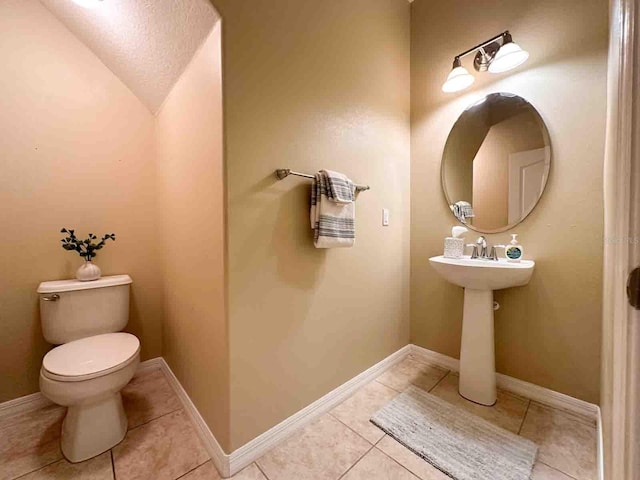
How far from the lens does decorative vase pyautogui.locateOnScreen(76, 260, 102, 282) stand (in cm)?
151

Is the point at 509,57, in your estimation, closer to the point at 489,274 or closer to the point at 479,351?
the point at 489,274

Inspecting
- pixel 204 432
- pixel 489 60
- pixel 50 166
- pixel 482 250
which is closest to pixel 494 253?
pixel 482 250

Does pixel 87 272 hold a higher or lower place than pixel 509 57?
lower

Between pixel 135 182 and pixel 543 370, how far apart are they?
2885 millimetres

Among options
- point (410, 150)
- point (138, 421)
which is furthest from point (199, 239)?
point (410, 150)

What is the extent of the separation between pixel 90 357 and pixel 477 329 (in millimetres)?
2066

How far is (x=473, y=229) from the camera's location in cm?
176

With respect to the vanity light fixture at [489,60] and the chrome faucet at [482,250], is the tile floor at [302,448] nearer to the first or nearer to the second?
the chrome faucet at [482,250]

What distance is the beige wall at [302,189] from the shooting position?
1.09m

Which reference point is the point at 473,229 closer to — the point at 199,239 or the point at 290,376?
the point at 290,376

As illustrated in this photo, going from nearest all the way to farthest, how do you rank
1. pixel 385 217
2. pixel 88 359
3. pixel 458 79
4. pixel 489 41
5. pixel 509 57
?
pixel 88 359 < pixel 509 57 < pixel 489 41 < pixel 458 79 < pixel 385 217

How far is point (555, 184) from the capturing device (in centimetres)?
147

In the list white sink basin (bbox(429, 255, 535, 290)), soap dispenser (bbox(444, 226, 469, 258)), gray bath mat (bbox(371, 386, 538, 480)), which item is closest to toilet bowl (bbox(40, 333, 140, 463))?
gray bath mat (bbox(371, 386, 538, 480))

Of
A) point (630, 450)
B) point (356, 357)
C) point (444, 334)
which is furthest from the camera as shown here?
point (444, 334)
